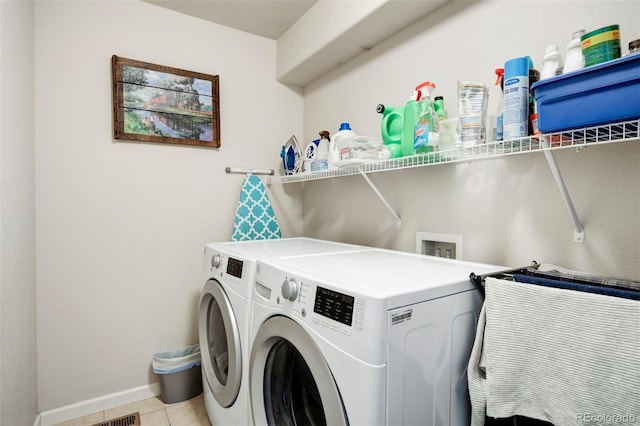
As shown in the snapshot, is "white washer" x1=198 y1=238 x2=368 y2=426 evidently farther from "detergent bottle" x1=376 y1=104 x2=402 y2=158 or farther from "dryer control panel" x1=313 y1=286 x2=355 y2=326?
"detergent bottle" x1=376 y1=104 x2=402 y2=158

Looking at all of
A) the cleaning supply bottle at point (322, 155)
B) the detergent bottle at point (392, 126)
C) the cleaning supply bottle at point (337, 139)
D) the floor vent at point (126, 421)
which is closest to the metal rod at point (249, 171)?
the cleaning supply bottle at point (322, 155)

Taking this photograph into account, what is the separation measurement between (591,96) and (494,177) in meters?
0.61

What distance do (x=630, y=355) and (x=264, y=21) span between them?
2.51m

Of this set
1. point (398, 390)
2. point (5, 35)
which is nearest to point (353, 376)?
point (398, 390)

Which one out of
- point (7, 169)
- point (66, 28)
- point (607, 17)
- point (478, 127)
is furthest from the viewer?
point (66, 28)

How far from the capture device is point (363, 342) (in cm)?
81

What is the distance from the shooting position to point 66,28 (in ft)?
6.17

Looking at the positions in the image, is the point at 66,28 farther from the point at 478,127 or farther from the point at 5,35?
the point at 478,127

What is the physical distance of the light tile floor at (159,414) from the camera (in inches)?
73.8

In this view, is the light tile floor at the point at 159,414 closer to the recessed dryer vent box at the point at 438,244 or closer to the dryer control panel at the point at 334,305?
the dryer control panel at the point at 334,305

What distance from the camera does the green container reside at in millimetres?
855

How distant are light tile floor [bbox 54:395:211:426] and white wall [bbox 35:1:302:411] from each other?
4.7 inches

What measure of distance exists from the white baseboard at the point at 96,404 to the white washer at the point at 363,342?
49.3 inches

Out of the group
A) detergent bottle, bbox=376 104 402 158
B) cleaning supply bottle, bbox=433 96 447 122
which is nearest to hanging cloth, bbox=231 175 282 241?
detergent bottle, bbox=376 104 402 158
